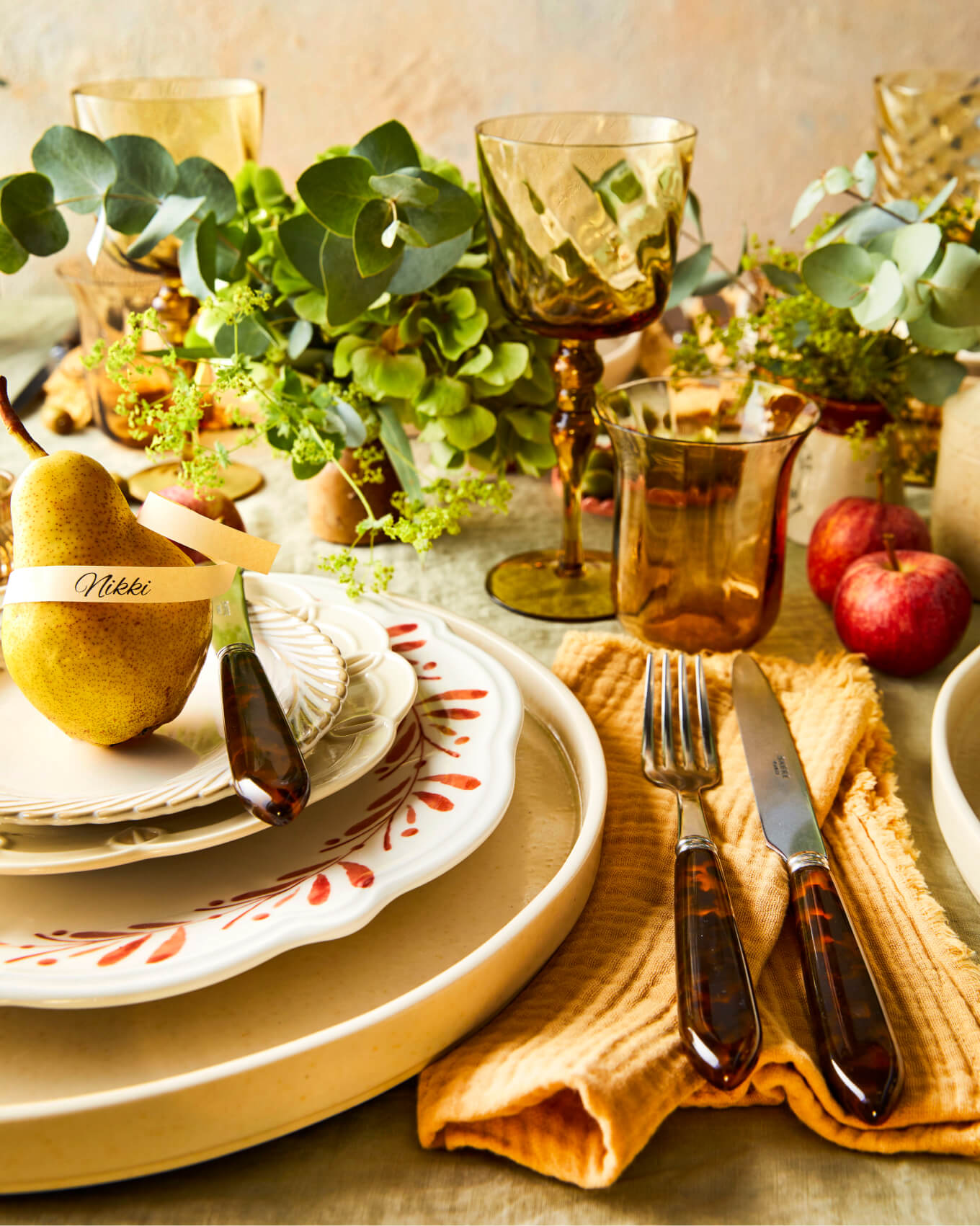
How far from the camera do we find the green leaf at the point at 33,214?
0.66 meters

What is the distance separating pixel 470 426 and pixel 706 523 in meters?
0.18

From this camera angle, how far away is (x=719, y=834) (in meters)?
0.45

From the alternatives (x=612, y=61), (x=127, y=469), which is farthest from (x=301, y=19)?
(x=127, y=469)

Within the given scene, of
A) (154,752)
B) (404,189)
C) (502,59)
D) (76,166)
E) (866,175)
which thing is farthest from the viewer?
(502,59)

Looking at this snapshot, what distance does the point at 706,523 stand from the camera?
60 cm

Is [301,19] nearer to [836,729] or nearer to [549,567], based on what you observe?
[549,567]

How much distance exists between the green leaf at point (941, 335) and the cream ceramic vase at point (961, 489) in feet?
0.11

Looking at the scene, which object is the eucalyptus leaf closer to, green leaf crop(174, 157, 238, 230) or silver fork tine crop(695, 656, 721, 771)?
silver fork tine crop(695, 656, 721, 771)

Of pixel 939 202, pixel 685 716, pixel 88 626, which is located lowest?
pixel 685 716

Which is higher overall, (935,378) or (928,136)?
(928,136)

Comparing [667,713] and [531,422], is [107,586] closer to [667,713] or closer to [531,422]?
[667,713]

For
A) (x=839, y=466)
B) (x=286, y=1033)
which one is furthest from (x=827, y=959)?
(x=839, y=466)

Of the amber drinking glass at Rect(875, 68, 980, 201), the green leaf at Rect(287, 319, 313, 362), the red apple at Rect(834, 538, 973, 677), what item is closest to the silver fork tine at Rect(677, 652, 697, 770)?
the red apple at Rect(834, 538, 973, 677)

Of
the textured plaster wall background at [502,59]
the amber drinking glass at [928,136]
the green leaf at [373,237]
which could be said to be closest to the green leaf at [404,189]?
the green leaf at [373,237]
